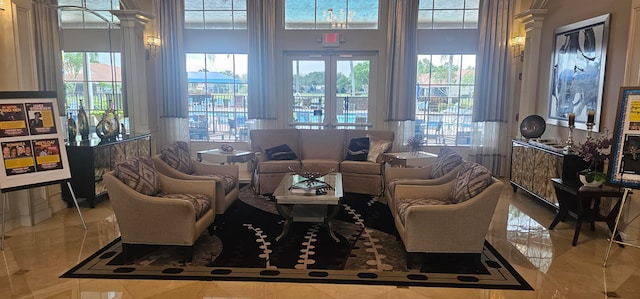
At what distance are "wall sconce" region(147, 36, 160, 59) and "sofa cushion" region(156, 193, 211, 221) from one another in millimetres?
4224

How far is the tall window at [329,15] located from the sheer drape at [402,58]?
0.43m

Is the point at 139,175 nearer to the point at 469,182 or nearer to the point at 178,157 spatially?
the point at 178,157

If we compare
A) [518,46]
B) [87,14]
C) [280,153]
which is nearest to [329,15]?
[280,153]

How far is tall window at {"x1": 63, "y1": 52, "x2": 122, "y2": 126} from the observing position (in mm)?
6016

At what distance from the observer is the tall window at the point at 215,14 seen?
7.98 meters

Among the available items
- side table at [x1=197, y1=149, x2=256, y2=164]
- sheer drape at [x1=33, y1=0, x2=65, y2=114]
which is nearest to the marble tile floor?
side table at [x1=197, y1=149, x2=256, y2=164]

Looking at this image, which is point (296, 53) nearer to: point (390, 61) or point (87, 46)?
point (390, 61)

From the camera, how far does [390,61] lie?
7.62m

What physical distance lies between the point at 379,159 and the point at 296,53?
2.83 meters


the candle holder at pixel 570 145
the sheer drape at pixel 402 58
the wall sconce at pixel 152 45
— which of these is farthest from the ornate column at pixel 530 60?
the wall sconce at pixel 152 45

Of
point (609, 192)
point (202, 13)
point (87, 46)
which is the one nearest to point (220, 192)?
point (87, 46)

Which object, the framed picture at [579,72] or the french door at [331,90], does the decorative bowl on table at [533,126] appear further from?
the french door at [331,90]

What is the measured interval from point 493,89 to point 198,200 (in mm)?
5668

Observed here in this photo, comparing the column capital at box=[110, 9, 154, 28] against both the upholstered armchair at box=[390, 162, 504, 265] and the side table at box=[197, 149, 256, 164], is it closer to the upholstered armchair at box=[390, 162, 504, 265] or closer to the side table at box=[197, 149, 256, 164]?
the side table at box=[197, 149, 256, 164]
